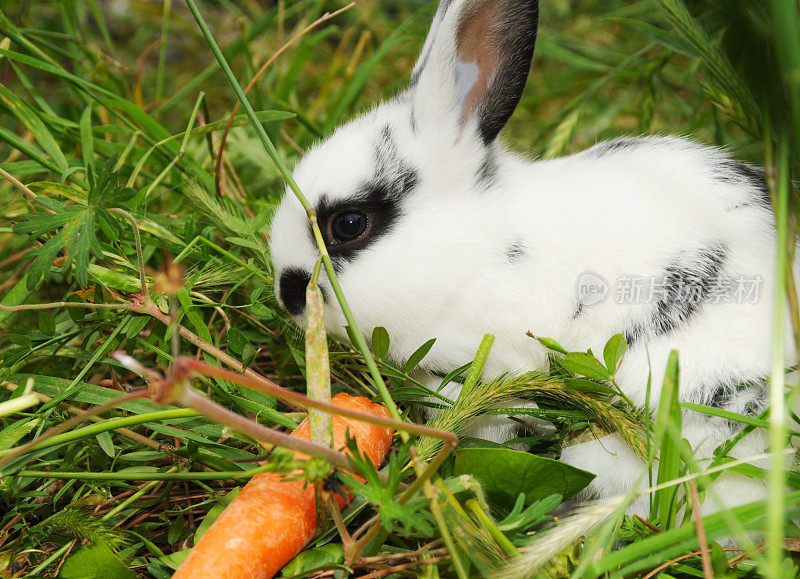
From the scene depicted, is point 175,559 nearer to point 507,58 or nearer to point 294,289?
point 294,289

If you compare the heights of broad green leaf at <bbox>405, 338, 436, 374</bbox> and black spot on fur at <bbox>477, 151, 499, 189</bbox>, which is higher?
black spot on fur at <bbox>477, 151, 499, 189</bbox>

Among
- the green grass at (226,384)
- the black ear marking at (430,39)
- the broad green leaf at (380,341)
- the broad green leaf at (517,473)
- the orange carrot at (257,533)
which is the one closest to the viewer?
the green grass at (226,384)

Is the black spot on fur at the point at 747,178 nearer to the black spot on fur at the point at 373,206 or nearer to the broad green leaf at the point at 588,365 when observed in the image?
the broad green leaf at the point at 588,365

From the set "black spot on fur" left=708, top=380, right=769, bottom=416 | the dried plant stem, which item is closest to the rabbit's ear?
"black spot on fur" left=708, top=380, right=769, bottom=416

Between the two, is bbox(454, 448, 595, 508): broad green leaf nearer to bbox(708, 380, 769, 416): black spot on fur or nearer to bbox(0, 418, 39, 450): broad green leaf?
bbox(708, 380, 769, 416): black spot on fur

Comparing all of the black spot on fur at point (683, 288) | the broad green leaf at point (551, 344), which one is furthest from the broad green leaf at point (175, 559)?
the black spot on fur at point (683, 288)

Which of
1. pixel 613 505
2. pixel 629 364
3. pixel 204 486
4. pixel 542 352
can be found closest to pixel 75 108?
pixel 204 486
